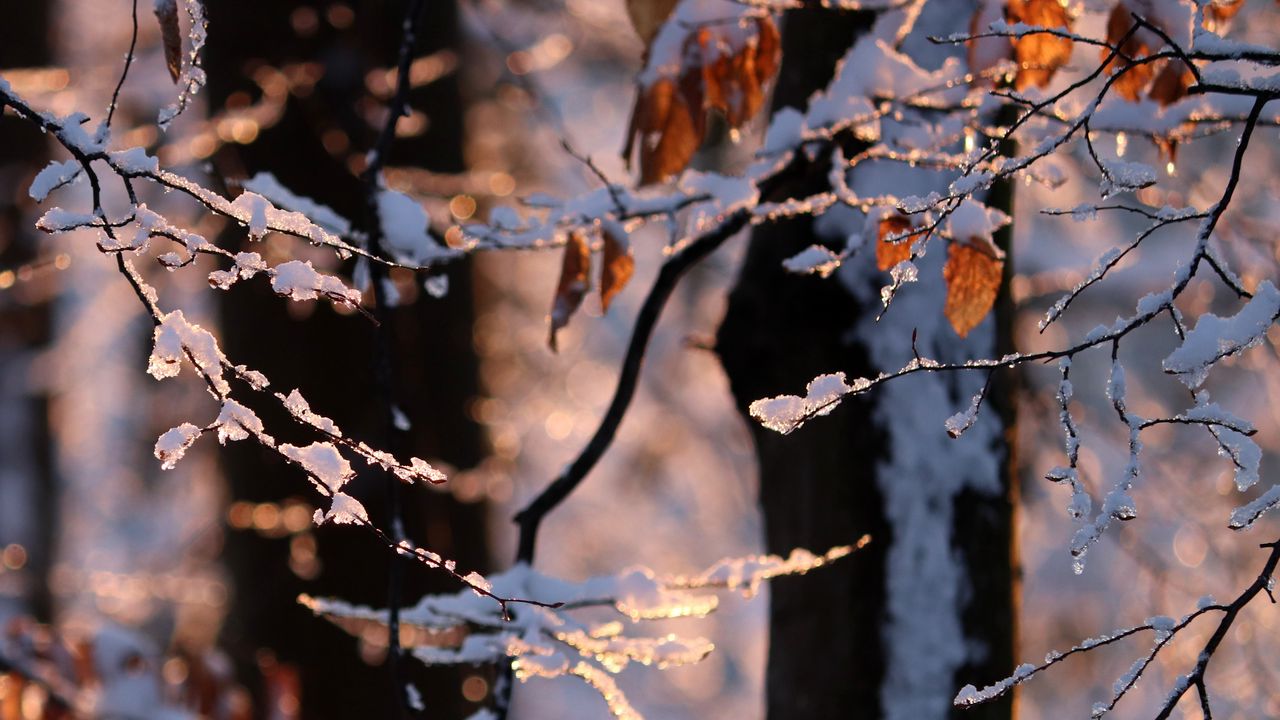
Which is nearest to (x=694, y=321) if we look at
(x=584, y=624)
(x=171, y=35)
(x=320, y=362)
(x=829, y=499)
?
(x=320, y=362)

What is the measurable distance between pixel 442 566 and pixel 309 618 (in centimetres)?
287

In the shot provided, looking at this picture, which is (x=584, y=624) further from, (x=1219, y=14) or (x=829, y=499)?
(x=1219, y=14)

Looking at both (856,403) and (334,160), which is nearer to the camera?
(856,403)

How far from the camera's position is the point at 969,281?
1.47m

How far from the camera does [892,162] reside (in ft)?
6.48

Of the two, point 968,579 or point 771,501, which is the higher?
point 771,501

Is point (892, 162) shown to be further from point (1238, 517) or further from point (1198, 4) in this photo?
point (1238, 517)

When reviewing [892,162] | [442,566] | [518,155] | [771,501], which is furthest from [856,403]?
[518,155]

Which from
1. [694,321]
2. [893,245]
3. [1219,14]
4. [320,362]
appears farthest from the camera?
[694,321]

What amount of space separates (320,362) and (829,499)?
7.48 feet

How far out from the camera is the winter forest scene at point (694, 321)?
1144mm

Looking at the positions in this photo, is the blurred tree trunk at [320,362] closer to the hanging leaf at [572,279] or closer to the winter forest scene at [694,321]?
the winter forest scene at [694,321]

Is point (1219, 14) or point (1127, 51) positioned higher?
point (1219, 14)

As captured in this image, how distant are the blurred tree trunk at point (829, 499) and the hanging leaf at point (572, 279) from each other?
1.45 feet
